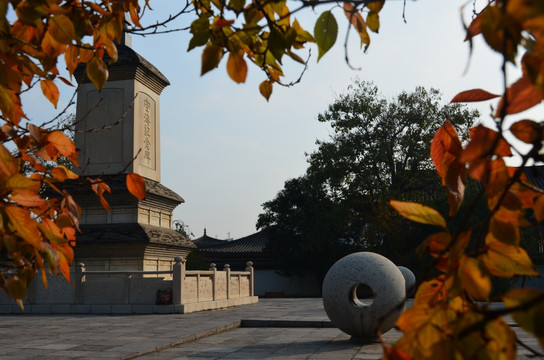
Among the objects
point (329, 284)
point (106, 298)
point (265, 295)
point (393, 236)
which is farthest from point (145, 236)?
point (265, 295)

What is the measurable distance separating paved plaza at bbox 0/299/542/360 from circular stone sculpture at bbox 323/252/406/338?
14.1 inches

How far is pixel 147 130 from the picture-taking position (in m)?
19.1


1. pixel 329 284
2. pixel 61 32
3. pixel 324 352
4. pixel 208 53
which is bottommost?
pixel 324 352

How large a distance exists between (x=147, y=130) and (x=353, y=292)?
1173 centimetres

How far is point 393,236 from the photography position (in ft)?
87.4

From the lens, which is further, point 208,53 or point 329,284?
point 329,284

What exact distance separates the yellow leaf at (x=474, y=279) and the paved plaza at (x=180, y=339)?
22.6ft

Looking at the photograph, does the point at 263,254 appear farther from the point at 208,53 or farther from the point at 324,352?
the point at 208,53

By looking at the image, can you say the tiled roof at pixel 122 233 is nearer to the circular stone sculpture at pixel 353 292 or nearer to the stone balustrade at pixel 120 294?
the stone balustrade at pixel 120 294

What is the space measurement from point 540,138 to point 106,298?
1699cm

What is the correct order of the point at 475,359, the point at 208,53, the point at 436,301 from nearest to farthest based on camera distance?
the point at 475,359 < the point at 436,301 < the point at 208,53

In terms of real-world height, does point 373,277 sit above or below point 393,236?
below

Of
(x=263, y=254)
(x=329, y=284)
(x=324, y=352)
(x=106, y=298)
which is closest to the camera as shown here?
(x=324, y=352)

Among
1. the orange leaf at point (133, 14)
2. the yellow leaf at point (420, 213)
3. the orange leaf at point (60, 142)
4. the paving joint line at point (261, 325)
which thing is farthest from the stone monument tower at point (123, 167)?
the yellow leaf at point (420, 213)
